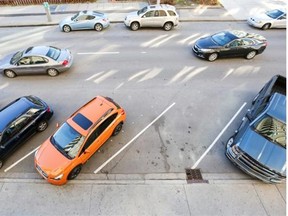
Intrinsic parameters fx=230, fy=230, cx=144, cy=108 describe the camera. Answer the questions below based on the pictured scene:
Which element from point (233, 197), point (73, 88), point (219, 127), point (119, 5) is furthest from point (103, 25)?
point (233, 197)

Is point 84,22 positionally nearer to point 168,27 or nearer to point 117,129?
point 168,27

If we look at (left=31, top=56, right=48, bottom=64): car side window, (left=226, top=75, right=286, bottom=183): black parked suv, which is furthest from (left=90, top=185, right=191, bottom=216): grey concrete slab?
(left=31, top=56, right=48, bottom=64): car side window

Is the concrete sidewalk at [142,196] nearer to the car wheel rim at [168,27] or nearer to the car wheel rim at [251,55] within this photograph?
the car wheel rim at [251,55]

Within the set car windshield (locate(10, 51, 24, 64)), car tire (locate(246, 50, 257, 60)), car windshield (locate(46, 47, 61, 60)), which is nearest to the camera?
car windshield (locate(10, 51, 24, 64))

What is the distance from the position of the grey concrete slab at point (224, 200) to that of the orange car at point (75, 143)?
3.68 m

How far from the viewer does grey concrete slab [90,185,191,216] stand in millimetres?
7406

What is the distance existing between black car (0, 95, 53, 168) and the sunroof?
1.95 meters

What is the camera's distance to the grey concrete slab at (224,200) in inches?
291

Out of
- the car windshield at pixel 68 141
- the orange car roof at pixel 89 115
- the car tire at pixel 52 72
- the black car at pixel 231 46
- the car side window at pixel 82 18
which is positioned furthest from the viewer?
the car side window at pixel 82 18

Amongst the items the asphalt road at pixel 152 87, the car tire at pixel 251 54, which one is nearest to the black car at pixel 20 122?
the asphalt road at pixel 152 87

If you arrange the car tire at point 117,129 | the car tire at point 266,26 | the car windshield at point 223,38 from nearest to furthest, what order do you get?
the car tire at point 117,129, the car windshield at point 223,38, the car tire at point 266,26

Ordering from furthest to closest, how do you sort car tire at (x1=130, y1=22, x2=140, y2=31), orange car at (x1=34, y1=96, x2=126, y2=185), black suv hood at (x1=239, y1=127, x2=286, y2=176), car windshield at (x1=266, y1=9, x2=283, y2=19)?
car windshield at (x1=266, y1=9, x2=283, y2=19) < car tire at (x1=130, y1=22, x2=140, y2=31) < orange car at (x1=34, y1=96, x2=126, y2=185) < black suv hood at (x1=239, y1=127, x2=286, y2=176)

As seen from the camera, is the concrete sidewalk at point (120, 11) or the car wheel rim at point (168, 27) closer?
the car wheel rim at point (168, 27)

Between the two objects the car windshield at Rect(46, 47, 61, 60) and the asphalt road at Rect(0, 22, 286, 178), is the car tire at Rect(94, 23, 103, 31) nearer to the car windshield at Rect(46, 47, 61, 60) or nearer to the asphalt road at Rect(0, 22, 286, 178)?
the asphalt road at Rect(0, 22, 286, 178)
